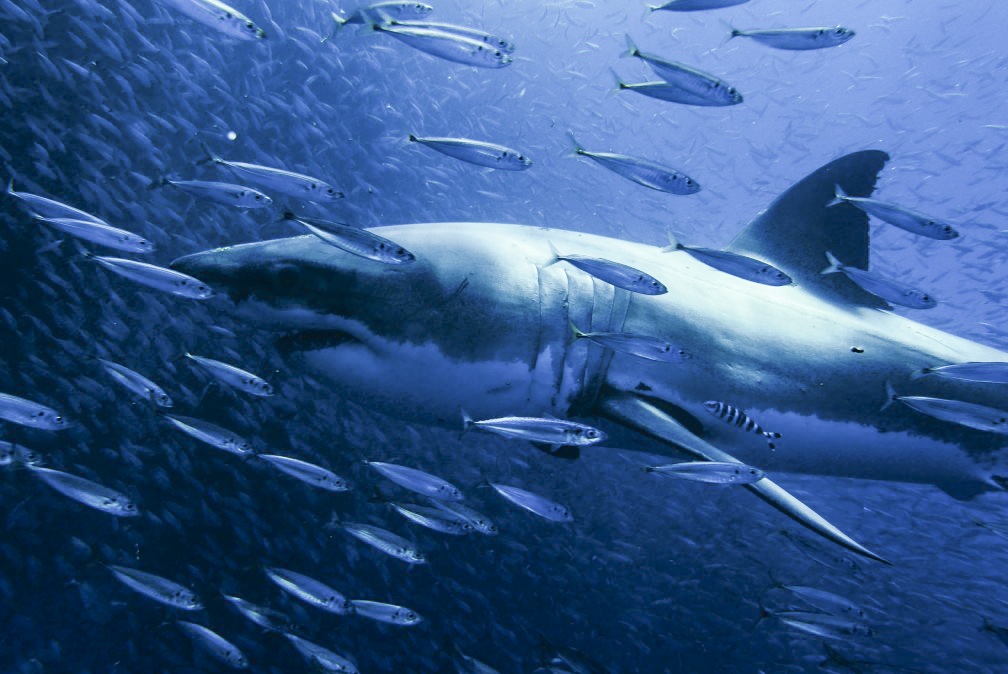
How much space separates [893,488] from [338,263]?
13896 millimetres

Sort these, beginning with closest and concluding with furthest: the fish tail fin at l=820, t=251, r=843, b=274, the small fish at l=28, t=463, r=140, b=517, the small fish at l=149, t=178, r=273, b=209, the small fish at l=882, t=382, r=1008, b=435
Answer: the small fish at l=882, t=382, r=1008, b=435 → the fish tail fin at l=820, t=251, r=843, b=274 → the small fish at l=149, t=178, r=273, b=209 → the small fish at l=28, t=463, r=140, b=517

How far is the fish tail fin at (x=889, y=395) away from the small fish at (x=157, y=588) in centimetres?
480

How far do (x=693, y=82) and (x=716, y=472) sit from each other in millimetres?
2036

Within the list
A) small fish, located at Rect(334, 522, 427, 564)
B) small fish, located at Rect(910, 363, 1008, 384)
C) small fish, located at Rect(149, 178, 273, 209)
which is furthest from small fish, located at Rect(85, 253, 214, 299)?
small fish, located at Rect(910, 363, 1008, 384)

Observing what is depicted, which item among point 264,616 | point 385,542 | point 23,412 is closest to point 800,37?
point 385,542

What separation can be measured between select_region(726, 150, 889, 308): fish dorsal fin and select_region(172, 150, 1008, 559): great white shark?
0.01 metres

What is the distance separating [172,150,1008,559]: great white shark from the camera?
6.79ft

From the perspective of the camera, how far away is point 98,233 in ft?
10.9

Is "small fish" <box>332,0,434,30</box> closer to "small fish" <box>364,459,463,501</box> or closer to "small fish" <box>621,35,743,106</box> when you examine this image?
"small fish" <box>621,35,743,106</box>

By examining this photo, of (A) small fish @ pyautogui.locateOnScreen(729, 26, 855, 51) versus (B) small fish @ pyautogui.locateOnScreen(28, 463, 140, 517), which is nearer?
(A) small fish @ pyautogui.locateOnScreen(729, 26, 855, 51)

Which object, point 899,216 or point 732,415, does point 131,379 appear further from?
point 899,216

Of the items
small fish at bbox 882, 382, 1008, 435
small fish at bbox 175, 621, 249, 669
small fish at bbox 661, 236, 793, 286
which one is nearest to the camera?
small fish at bbox 882, 382, 1008, 435

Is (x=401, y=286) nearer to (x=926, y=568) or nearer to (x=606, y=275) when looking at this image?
(x=606, y=275)

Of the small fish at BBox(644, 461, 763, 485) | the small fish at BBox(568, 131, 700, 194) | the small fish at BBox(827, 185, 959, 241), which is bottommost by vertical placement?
the small fish at BBox(644, 461, 763, 485)
